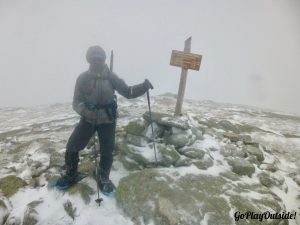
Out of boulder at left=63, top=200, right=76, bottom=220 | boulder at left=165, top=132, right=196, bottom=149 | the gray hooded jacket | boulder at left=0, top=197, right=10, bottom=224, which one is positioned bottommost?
boulder at left=0, top=197, right=10, bottom=224

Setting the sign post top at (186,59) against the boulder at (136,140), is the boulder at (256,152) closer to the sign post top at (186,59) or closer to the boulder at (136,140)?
the sign post top at (186,59)

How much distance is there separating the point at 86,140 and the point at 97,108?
100 cm

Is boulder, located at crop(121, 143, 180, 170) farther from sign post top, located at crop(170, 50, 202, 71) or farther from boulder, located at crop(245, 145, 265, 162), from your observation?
sign post top, located at crop(170, 50, 202, 71)

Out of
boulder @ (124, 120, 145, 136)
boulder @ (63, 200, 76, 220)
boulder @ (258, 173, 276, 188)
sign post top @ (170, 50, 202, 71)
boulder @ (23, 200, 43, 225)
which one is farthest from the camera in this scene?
sign post top @ (170, 50, 202, 71)

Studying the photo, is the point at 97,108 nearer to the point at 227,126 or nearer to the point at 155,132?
the point at 155,132

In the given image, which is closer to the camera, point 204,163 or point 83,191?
point 83,191

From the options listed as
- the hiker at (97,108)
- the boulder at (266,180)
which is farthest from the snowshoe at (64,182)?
the boulder at (266,180)

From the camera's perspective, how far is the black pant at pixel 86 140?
618cm

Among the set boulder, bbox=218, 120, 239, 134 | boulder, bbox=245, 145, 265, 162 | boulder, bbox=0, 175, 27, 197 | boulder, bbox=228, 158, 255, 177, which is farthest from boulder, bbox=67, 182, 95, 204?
boulder, bbox=218, 120, 239, 134

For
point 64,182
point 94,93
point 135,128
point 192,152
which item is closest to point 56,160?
point 64,182

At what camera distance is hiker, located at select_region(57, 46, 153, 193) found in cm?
595

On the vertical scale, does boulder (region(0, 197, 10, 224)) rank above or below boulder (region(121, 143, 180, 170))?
below

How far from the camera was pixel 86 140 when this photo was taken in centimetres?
631

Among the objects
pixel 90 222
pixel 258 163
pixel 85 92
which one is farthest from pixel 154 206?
pixel 258 163
